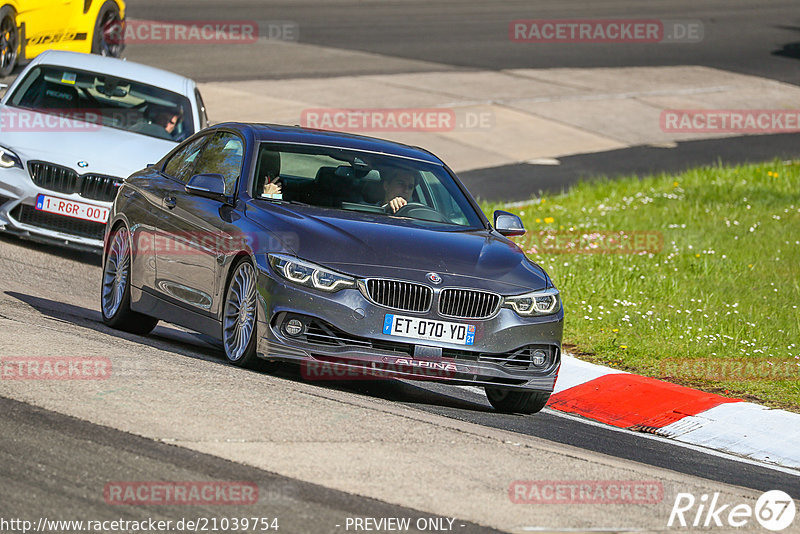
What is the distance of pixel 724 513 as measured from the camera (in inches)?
243

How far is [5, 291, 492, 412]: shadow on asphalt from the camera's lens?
859 cm

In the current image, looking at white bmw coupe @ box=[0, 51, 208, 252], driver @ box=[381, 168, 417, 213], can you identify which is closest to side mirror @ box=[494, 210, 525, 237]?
driver @ box=[381, 168, 417, 213]

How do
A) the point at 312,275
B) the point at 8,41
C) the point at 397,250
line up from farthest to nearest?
the point at 8,41 → the point at 397,250 → the point at 312,275

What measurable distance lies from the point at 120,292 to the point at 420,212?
2.38 metres

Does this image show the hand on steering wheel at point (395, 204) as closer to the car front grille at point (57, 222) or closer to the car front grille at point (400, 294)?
the car front grille at point (400, 294)

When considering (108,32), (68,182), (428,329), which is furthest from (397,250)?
(108,32)

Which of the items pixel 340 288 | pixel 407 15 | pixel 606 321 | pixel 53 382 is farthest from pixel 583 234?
pixel 407 15

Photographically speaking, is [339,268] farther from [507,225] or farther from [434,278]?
[507,225]

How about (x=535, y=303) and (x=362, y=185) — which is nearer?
(x=535, y=303)

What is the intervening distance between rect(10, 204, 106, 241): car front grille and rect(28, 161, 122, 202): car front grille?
232 millimetres

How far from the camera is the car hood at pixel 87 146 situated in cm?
1261

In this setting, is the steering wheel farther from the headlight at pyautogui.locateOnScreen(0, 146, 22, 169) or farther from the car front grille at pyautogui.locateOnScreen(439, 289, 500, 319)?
the headlight at pyautogui.locateOnScreen(0, 146, 22, 169)

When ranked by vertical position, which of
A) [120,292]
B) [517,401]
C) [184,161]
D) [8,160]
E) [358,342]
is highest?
[184,161]

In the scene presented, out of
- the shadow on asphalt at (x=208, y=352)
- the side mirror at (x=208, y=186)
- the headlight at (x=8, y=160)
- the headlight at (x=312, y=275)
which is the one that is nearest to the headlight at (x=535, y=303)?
the shadow on asphalt at (x=208, y=352)
